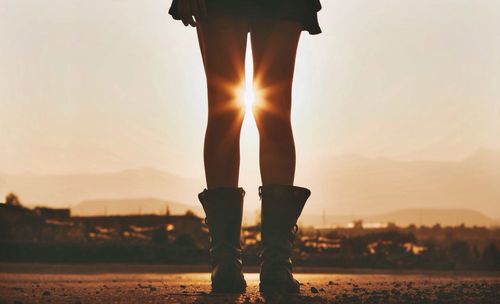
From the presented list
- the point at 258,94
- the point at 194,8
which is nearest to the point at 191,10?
the point at 194,8

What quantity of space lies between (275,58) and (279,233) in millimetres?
1032

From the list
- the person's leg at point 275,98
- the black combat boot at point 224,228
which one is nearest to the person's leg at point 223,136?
the black combat boot at point 224,228

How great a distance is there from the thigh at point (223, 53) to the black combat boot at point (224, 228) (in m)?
0.54

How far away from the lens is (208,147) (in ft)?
15.7

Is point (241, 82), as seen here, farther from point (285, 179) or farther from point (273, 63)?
point (285, 179)

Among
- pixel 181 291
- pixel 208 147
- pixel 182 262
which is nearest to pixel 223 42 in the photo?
pixel 208 147

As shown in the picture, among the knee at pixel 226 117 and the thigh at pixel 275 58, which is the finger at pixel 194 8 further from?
the knee at pixel 226 117

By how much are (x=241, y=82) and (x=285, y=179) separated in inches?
25.0

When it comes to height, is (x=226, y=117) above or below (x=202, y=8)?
below

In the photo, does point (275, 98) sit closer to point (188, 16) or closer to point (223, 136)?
point (223, 136)

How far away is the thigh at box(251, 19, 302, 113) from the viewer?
4645mm

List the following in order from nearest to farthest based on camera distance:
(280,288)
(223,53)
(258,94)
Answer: (280,288) → (223,53) → (258,94)

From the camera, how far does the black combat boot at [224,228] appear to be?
4.61 metres

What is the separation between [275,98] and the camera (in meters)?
4.74
